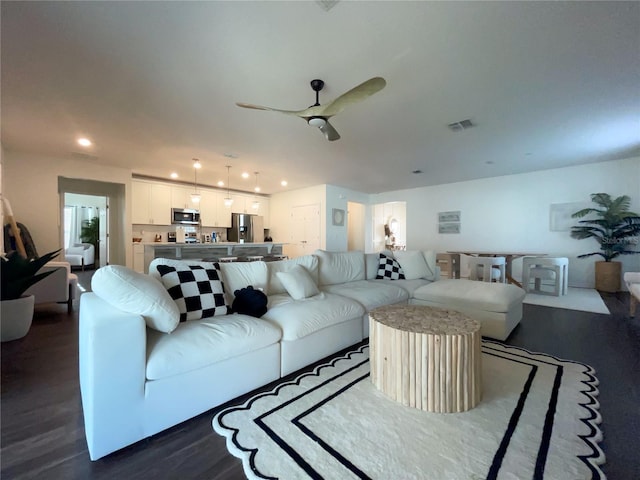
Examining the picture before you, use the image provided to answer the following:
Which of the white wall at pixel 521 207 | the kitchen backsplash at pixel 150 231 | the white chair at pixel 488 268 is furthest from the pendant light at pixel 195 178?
the white wall at pixel 521 207

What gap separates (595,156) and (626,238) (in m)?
1.71

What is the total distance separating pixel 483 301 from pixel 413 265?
1153mm

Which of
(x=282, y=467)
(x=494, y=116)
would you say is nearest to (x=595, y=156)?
(x=494, y=116)

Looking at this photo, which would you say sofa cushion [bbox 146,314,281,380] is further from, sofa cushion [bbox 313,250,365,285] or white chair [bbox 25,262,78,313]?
white chair [bbox 25,262,78,313]

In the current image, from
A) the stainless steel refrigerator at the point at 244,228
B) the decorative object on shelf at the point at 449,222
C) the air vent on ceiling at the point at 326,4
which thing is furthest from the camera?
the stainless steel refrigerator at the point at 244,228

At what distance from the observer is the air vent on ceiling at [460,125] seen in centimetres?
317

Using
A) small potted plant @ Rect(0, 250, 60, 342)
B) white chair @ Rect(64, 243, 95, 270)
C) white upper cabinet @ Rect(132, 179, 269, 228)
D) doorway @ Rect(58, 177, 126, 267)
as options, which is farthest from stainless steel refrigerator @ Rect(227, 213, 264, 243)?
small potted plant @ Rect(0, 250, 60, 342)

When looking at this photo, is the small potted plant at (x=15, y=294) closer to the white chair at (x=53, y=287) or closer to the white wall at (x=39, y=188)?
the white chair at (x=53, y=287)

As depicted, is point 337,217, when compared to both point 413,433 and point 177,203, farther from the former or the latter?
point 413,433

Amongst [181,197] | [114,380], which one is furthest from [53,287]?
[181,197]

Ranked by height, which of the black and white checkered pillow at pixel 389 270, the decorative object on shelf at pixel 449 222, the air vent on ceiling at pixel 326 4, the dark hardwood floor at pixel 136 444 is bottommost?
the dark hardwood floor at pixel 136 444

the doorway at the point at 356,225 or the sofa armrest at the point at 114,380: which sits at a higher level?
the doorway at the point at 356,225

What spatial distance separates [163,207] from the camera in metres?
6.14

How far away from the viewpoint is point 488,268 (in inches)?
177
